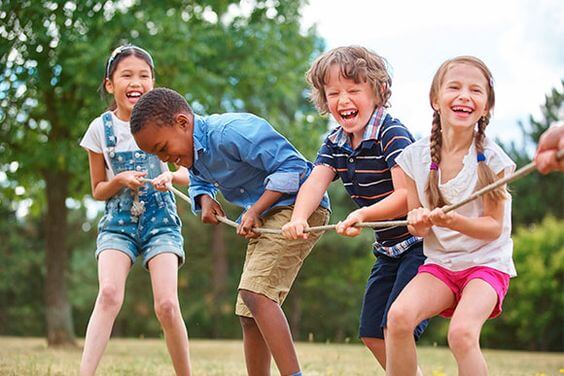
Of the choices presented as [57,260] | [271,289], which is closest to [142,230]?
[271,289]

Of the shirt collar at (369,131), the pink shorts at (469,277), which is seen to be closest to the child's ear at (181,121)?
the shirt collar at (369,131)

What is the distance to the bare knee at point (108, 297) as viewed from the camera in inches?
177

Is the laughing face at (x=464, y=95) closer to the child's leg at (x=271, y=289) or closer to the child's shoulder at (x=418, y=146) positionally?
the child's shoulder at (x=418, y=146)

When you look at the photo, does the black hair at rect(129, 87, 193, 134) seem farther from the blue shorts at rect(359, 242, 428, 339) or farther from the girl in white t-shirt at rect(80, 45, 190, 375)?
the blue shorts at rect(359, 242, 428, 339)

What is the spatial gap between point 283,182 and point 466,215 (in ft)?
3.09

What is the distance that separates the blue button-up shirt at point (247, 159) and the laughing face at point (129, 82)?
767mm

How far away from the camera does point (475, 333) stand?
3.37m

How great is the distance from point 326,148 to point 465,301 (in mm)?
1128

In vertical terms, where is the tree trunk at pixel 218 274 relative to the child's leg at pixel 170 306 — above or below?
above

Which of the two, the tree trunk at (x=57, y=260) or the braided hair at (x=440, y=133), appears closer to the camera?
the braided hair at (x=440, y=133)

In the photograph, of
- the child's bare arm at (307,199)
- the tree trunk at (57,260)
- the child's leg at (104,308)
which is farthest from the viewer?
the tree trunk at (57,260)

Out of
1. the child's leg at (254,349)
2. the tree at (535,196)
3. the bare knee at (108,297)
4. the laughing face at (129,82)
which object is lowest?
the child's leg at (254,349)

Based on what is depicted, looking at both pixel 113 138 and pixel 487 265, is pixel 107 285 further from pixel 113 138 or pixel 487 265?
pixel 487 265

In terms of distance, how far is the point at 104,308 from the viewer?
4.50 metres
